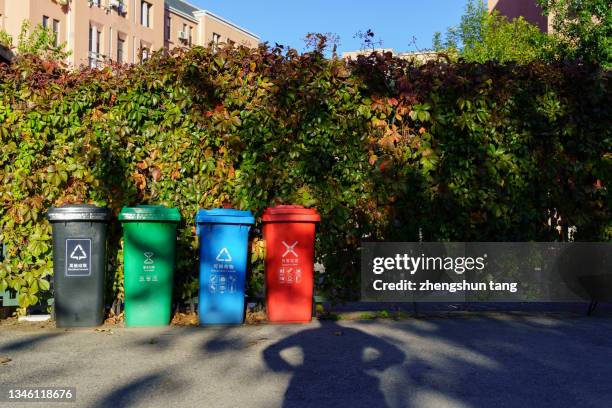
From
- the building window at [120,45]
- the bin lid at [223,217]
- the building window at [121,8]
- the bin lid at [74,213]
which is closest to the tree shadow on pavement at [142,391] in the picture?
the bin lid at [223,217]

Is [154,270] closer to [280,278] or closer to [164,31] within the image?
[280,278]

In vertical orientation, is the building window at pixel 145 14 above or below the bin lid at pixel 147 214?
above

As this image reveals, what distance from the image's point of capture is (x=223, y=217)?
754 centimetres

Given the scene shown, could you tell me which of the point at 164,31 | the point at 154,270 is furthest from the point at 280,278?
the point at 164,31

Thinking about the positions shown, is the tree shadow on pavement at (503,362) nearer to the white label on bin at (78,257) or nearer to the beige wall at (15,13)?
the white label on bin at (78,257)

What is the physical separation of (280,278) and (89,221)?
7.14ft

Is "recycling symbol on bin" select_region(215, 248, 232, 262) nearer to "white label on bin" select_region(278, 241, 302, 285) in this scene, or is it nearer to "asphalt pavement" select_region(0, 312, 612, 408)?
"white label on bin" select_region(278, 241, 302, 285)

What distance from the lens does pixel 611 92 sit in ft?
27.7

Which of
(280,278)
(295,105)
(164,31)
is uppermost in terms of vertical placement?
(164,31)

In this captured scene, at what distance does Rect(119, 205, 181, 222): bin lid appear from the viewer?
7.49 m

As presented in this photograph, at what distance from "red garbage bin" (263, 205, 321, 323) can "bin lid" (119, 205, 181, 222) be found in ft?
3.44

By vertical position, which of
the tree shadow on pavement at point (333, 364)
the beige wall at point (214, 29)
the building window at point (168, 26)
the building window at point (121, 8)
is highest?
the beige wall at point (214, 29)

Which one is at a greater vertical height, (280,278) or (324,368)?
(280,278)

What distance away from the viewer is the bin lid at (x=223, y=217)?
752 centimetres
